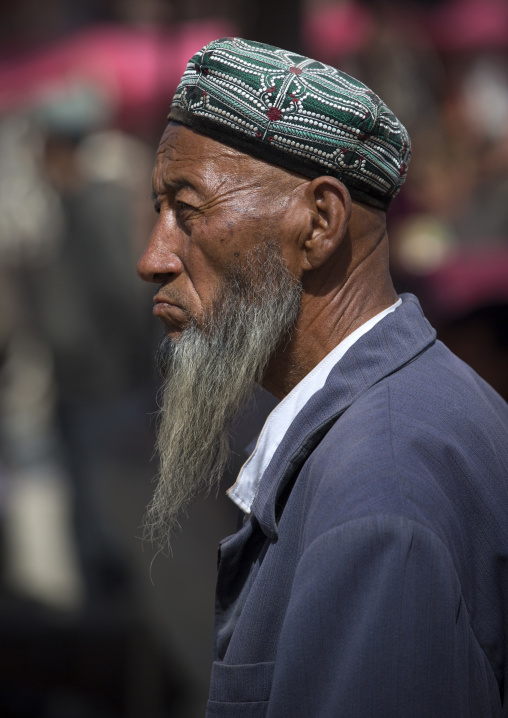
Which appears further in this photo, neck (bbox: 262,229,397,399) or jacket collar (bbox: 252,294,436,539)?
neck (bbox: 262,229,397,399)

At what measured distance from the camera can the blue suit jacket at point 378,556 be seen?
1120mm

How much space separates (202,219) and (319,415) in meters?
0.46

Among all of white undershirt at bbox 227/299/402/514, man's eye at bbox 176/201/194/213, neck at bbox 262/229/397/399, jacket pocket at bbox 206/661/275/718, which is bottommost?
jacket pocket at bbox 206/661/275/718

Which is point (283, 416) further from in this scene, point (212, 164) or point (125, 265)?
point (125, 265)

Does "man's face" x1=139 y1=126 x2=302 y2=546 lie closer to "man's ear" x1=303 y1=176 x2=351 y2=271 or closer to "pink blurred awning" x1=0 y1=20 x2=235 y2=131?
"man's ear" x1=303 y1=176 x2=351 y2=271

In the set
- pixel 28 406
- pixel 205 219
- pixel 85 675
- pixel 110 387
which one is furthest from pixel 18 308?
pixel 205 219

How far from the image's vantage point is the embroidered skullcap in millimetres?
1538

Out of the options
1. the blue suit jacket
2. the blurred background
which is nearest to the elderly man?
the blue suit jacket

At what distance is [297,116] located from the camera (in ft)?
5.05

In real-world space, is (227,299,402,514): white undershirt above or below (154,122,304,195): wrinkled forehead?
below

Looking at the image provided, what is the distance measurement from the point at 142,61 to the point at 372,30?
204 centimetres

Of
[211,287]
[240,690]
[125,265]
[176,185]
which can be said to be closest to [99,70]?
[125,265]

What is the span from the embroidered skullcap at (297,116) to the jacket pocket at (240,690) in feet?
2.83

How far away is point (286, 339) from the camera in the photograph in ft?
5.41
